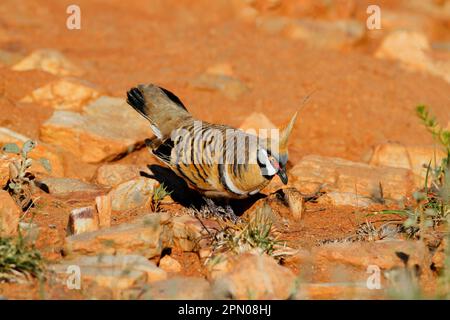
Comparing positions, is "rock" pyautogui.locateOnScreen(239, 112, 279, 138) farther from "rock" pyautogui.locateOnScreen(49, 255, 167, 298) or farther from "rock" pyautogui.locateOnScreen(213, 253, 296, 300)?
"rock" pyautogui.locateOnScreen(213, 253, 296, 300)

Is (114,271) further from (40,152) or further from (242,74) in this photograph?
(242,74)

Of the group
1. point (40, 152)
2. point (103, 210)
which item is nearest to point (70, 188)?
point (40, 152)

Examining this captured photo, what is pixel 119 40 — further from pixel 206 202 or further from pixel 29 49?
pixel 206 202

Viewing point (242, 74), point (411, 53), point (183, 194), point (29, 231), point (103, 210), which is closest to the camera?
point (29, 231)

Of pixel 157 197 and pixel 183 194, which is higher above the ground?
pixel 183 194

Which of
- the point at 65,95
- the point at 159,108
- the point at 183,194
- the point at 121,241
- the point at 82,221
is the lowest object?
the point at 121,241

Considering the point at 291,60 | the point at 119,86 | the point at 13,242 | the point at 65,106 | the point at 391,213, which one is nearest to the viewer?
the point at 13,242
